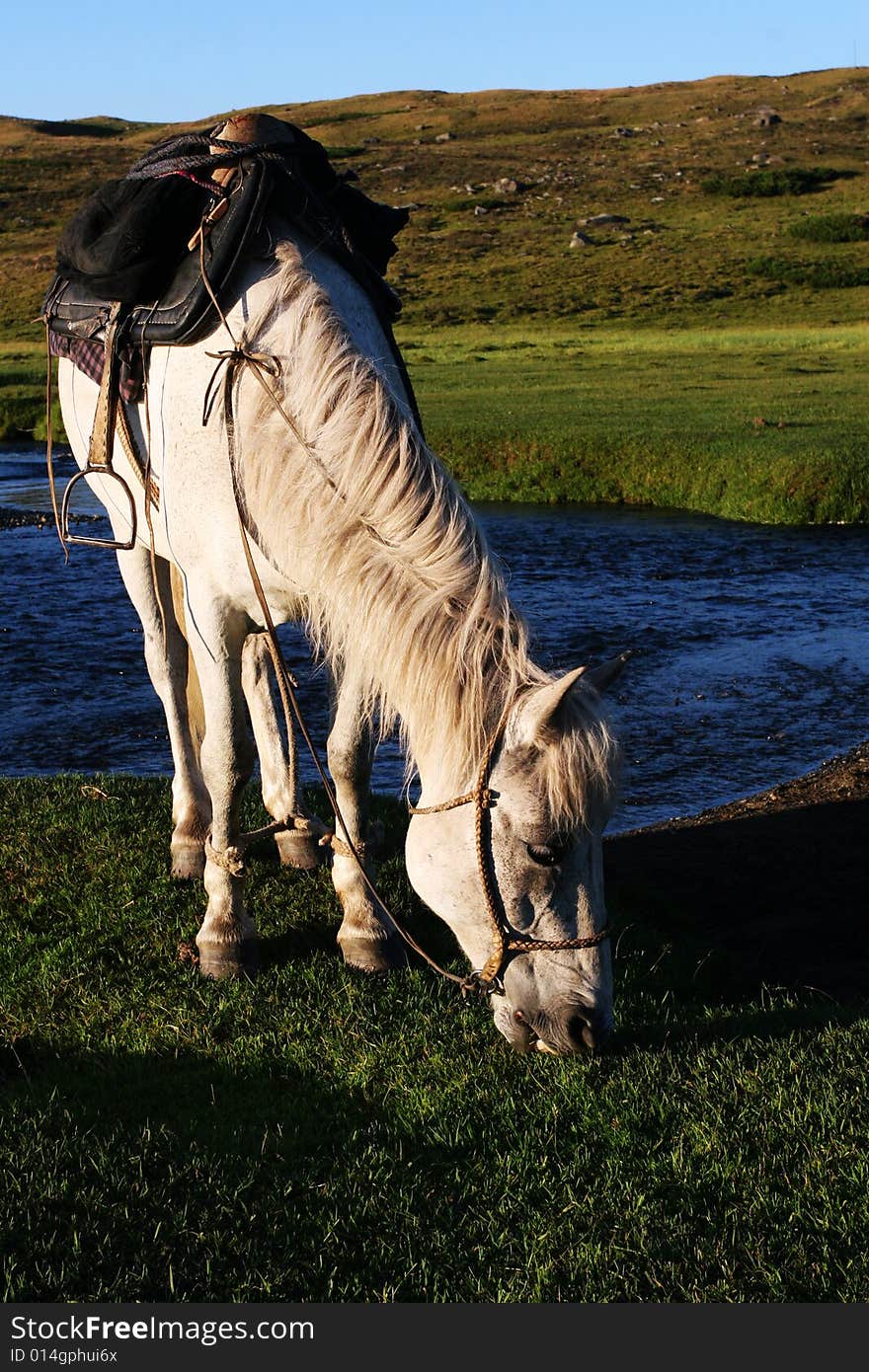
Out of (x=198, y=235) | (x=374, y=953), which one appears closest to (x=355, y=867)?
(x=374, y=953)

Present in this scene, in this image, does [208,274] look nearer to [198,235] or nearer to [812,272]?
[198,235]

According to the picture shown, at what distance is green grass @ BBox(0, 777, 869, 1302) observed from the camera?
3260 mm

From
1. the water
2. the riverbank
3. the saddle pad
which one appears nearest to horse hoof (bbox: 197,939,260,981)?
the water

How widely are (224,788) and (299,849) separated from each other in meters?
1.16

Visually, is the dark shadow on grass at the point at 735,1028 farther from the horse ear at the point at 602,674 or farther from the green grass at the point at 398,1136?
the horse ear at the point at 602,674

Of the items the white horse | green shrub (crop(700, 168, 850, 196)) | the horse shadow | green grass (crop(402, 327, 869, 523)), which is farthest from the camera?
green shrub (crop(700, 168, 850, 196))

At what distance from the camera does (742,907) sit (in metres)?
6.25

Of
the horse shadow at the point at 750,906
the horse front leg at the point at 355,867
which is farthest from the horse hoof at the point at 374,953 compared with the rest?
the horse shadow at the point at 750,906

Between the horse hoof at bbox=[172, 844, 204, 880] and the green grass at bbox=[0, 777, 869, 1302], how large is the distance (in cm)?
50

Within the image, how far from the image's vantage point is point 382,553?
12.7 ft

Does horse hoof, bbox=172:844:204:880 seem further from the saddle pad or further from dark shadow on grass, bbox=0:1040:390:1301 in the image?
the saddle pad

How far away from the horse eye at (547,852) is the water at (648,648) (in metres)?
0.61

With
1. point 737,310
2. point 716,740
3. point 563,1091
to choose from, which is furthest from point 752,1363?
point 737,310

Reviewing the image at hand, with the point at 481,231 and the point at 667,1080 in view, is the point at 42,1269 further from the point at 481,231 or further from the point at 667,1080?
the point at 481,231
